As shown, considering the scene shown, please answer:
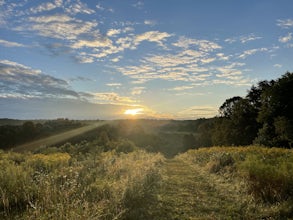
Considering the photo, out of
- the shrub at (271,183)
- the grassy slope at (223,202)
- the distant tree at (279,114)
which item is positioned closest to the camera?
the grassy slope at (223,202)

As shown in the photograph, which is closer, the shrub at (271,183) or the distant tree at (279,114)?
the shrub at (271,183)

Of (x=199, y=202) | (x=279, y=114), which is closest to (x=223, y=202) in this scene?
A: (x=199, y=202)

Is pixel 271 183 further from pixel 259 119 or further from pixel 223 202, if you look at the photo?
pixel 259 119

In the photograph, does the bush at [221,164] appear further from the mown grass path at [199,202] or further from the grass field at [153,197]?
the grass field at [153,197]

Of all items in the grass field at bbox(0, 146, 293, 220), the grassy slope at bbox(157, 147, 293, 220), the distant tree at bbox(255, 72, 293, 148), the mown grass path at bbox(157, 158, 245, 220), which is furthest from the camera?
the distant tree at bbox(255, 72, 293, 148)

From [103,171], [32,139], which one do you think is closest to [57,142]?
[32,139]

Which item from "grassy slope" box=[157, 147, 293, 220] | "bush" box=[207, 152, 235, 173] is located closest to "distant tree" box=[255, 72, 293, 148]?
"bush" box=[207, 152, 235, 173]

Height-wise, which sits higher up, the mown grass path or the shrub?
the shrub

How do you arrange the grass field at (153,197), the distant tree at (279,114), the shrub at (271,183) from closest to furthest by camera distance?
the grass field at (153,197)
the shrub at (271,183)
the distant tree at (279,114)

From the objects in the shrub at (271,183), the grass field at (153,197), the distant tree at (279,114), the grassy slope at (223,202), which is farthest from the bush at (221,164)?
the distant tree at (279,114)

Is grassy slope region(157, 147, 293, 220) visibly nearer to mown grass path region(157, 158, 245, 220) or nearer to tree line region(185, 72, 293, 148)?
mown grass path region(157, 158, 245, 220)

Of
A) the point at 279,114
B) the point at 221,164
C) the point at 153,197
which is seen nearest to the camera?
the point at 153,197

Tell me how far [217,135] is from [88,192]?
2683 inches

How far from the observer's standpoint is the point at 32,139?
4519cm
